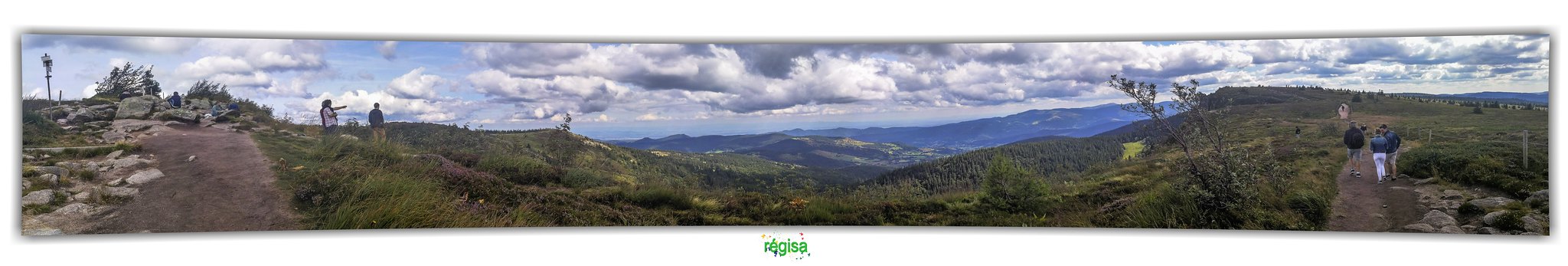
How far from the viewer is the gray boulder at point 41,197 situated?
822 cm

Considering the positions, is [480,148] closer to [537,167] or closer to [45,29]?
[537,167]

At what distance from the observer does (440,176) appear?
965 cm

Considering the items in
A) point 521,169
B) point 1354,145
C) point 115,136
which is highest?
point 115,136

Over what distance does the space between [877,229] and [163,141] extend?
9.98 metres

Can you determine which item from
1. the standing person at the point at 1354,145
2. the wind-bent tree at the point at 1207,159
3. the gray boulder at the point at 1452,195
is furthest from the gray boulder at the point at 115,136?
the gray boulder at the point at 1452,195

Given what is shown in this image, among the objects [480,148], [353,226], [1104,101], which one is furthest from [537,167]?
[1104,101]

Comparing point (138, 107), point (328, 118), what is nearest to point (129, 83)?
point (138, 107)

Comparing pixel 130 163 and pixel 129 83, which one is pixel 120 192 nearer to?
pixel 130 163

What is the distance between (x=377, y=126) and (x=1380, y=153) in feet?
45.8

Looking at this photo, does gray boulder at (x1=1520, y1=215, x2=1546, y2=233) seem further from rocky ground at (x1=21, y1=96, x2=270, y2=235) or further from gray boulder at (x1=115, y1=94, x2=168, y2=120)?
gray boulder at (x1=115, y1=94, x2=168, y2=120)

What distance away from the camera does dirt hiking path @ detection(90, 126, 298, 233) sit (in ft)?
27.6

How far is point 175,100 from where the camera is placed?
9305 millimetres

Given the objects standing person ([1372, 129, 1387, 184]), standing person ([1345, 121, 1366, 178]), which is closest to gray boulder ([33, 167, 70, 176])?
standing person ([1345, 121, 1366, 178])

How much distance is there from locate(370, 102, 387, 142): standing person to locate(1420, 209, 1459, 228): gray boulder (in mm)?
14004
